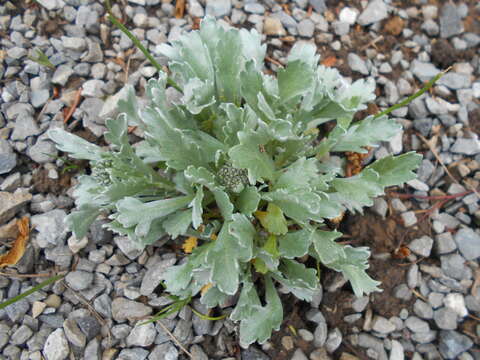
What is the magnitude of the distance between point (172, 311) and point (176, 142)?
2.39 ft

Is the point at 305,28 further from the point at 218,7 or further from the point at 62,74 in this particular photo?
the point at 62,74

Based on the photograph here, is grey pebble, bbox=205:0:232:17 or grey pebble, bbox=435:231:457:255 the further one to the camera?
grey pebble, bbox=205:0:232:17

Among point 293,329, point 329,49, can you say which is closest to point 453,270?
point 293,329

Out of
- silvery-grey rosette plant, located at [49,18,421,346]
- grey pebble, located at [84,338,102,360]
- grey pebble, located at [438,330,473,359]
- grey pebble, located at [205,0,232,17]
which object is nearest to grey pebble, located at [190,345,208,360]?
silvery-grey rosette plant, located at [49,18,421,346]

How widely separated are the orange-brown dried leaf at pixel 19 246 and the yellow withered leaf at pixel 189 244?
73 cm

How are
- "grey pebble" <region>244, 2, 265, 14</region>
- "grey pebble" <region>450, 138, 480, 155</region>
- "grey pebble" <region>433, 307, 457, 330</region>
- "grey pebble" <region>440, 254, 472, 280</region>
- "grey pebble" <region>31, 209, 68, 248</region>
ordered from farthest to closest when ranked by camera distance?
"grey pebble" <region>244, 2, 265, 14</region> → "grey pebble" <region>450, 138, 480, 155</region> → "grey pebble" <region>440, 254, 472, 280</region> → "grey pebble" <region>433, 307, 457, 330</region> → "grey pebble" <region>31, 209, 68, 248</region>

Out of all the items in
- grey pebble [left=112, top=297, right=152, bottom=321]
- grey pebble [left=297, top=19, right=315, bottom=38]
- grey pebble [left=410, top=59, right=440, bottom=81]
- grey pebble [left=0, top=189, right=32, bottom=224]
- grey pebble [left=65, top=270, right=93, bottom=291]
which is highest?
grey pebble [left=297, top=19, right=315, bottom=38]

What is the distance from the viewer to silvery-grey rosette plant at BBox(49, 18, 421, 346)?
1690 millimetres

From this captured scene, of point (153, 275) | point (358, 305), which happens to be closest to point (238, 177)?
point (153, 275)

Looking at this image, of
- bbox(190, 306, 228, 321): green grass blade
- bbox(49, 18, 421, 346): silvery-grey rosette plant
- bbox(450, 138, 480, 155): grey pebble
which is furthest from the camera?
bbox(450, 138, 480, 155): grey pebble

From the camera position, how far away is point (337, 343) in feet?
6.70

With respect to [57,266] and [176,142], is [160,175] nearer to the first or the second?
[176,142]

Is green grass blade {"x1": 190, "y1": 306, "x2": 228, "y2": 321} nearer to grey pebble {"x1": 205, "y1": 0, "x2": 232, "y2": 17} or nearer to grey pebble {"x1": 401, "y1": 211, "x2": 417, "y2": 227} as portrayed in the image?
grey pebble {"x1": 401, "y1": 211, "x2": 417, "y2": 227}

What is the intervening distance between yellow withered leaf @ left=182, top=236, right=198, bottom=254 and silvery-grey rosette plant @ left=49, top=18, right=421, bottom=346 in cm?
5
